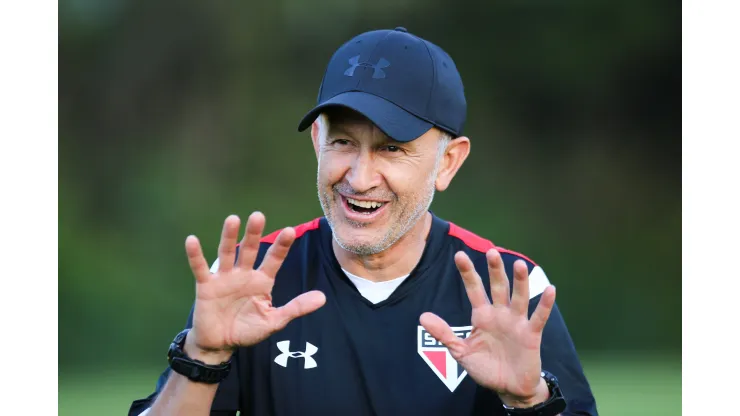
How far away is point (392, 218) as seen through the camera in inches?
102

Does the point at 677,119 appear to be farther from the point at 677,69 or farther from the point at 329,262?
the point at 329,262

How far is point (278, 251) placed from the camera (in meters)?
2.26

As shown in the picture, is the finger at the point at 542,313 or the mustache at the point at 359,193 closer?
the finger at the point at 542,313

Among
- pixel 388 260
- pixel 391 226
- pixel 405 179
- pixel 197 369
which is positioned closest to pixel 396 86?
pixel 405 179

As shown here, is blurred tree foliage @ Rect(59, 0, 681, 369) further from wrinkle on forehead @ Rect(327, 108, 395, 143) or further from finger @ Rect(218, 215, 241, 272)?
finger @ Rect(218, 215, 241, 272)

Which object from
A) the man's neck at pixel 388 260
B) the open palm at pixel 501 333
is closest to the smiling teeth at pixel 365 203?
the man's neck at pixel 388 260

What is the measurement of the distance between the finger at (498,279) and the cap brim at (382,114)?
48 centimetres

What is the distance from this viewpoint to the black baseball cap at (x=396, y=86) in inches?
99.5

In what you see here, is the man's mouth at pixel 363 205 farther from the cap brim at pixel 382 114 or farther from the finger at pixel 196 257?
the finger at pixel 196 257

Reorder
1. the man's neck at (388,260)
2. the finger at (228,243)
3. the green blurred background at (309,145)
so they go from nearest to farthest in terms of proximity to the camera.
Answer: the finger at (228,243)
the man's neck at (388,260)
the green blurred background at (309,145)

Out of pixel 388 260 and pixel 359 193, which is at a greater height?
pixel 359 193

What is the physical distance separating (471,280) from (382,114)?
55cm

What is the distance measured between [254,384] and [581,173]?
25.8 feet

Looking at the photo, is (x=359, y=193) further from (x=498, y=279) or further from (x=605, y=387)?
(x=605, y=387)
